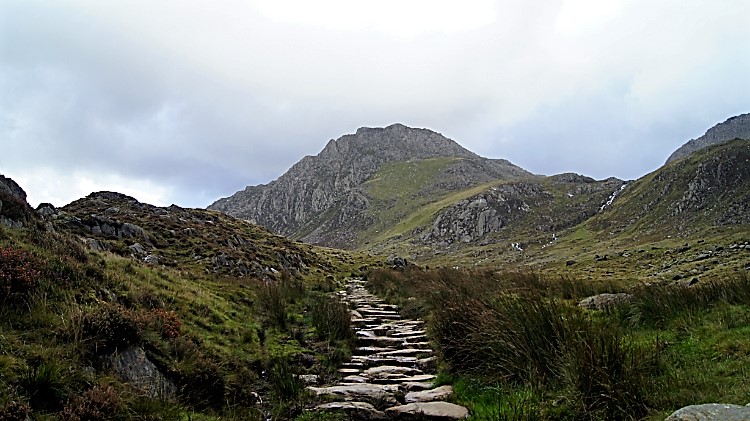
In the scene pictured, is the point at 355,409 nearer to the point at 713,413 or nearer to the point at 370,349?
the point at 713,413

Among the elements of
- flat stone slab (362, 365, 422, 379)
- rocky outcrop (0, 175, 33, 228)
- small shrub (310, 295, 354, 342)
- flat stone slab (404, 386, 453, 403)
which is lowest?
flat stone slab (404, 386, 453, 403)

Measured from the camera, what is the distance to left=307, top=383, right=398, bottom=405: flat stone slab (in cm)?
595

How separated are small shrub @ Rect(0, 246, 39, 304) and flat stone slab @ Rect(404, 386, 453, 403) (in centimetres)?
497

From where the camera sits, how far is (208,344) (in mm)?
7082

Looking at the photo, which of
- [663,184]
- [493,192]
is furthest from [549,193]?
[663,184]

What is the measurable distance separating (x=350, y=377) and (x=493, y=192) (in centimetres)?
12242

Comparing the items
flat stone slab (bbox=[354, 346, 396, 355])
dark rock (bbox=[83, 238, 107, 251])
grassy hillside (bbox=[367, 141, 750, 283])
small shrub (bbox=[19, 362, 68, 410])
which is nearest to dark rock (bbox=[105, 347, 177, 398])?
small shrub (bbox=[19, 362, 68, 410])

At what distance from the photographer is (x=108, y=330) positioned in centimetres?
533

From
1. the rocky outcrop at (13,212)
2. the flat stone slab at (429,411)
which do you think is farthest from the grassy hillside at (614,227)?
the rocky outcrop at (13,212)

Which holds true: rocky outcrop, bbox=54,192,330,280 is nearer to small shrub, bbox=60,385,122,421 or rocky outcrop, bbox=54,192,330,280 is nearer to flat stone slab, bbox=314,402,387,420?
small shrub, bbox=60,385,122,421

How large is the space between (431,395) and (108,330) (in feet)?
13.5

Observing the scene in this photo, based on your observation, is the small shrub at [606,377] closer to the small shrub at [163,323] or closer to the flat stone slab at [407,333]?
the small shrub at [163,323]

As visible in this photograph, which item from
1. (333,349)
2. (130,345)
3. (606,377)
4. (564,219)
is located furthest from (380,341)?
(564,219)

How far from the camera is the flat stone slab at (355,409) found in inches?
214
